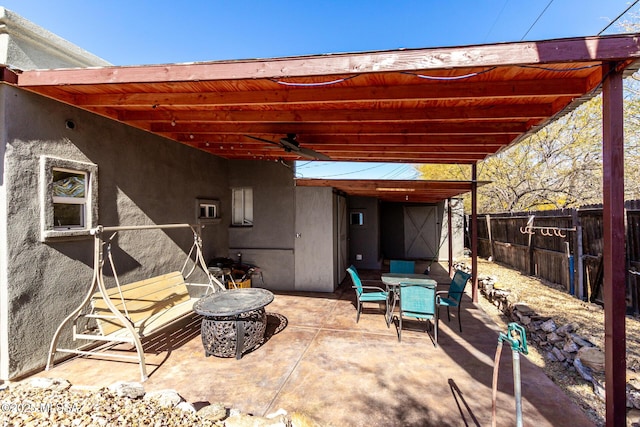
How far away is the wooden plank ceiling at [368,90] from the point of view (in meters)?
2.24

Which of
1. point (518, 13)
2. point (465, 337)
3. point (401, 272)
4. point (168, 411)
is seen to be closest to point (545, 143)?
point (518, 13)

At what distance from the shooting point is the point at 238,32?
946 cm

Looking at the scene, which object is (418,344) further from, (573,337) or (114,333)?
(114,333)

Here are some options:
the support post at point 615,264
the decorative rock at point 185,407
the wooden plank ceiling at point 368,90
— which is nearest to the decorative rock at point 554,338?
the support post at point 615,264

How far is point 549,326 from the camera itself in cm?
412

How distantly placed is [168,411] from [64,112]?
3.41m

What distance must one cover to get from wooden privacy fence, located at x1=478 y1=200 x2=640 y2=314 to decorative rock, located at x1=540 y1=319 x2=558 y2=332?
1459 mm

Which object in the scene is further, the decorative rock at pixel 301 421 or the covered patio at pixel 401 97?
the decorative rock at pixel 301 421

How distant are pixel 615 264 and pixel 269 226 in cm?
579

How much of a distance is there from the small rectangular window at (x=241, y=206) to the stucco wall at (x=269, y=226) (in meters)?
0.22

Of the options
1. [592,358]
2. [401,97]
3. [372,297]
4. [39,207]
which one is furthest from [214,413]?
[592,358]

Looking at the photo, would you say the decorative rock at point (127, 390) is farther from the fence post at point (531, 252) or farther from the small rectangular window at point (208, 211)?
the fence post at point (531, 252)

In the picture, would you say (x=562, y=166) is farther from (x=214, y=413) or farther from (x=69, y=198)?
(x=69, y=198)

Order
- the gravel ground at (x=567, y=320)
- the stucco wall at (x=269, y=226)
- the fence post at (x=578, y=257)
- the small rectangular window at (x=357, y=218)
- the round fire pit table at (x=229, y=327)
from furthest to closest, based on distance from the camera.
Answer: the small rectangular window at (x=357, y=218)
the stucco wall at (x=269, y=226)
the fence post at (x=578, y=257)
the round fire pit table at (x=229, y=327)
the gravel ground at (x=567, y=320)
